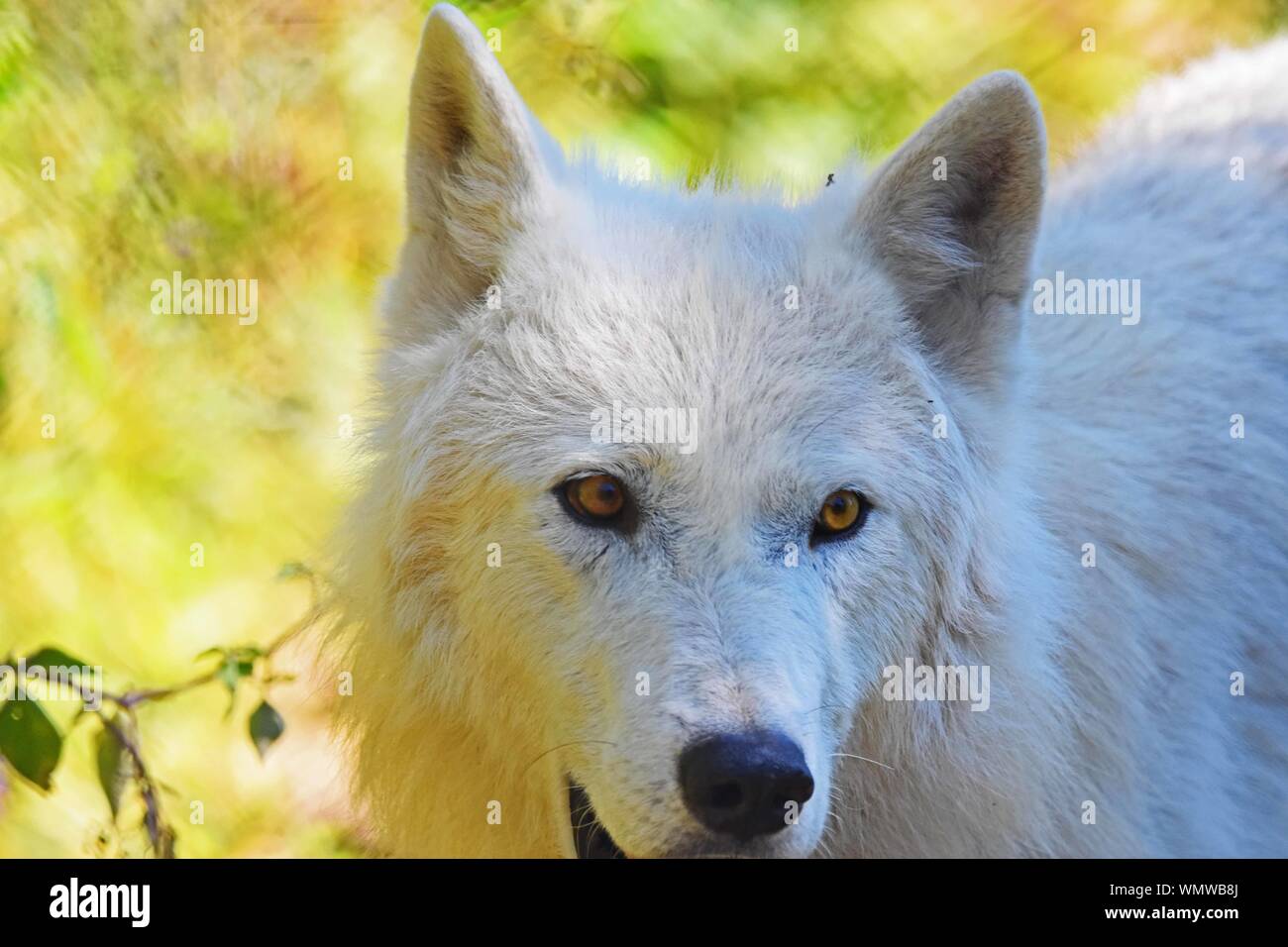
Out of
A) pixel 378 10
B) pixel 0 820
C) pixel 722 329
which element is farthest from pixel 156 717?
pixel 722 329

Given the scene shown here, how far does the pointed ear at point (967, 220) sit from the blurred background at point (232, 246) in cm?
269

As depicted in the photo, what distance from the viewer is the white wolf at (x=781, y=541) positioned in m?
2.94

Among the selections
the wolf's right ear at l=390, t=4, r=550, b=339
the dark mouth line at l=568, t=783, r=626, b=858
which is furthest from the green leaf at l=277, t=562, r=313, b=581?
the dark mouth line at l=568, t=783, r=626, b=858

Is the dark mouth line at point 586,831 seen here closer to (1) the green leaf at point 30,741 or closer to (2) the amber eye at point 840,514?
(2) the amber eye at point 840,514

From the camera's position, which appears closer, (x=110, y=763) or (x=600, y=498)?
(x=600, y=498)

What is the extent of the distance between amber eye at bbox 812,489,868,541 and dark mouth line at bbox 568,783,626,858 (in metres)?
0.83

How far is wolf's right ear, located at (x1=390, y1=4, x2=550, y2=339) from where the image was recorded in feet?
10.6

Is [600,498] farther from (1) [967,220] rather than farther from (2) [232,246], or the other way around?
(2) [232,246]

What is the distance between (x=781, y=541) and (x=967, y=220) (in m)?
1.01

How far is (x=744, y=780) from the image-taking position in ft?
8.42

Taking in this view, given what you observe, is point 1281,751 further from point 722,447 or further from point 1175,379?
point 722,447

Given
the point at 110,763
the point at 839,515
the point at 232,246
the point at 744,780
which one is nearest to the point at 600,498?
the point at 839,515
